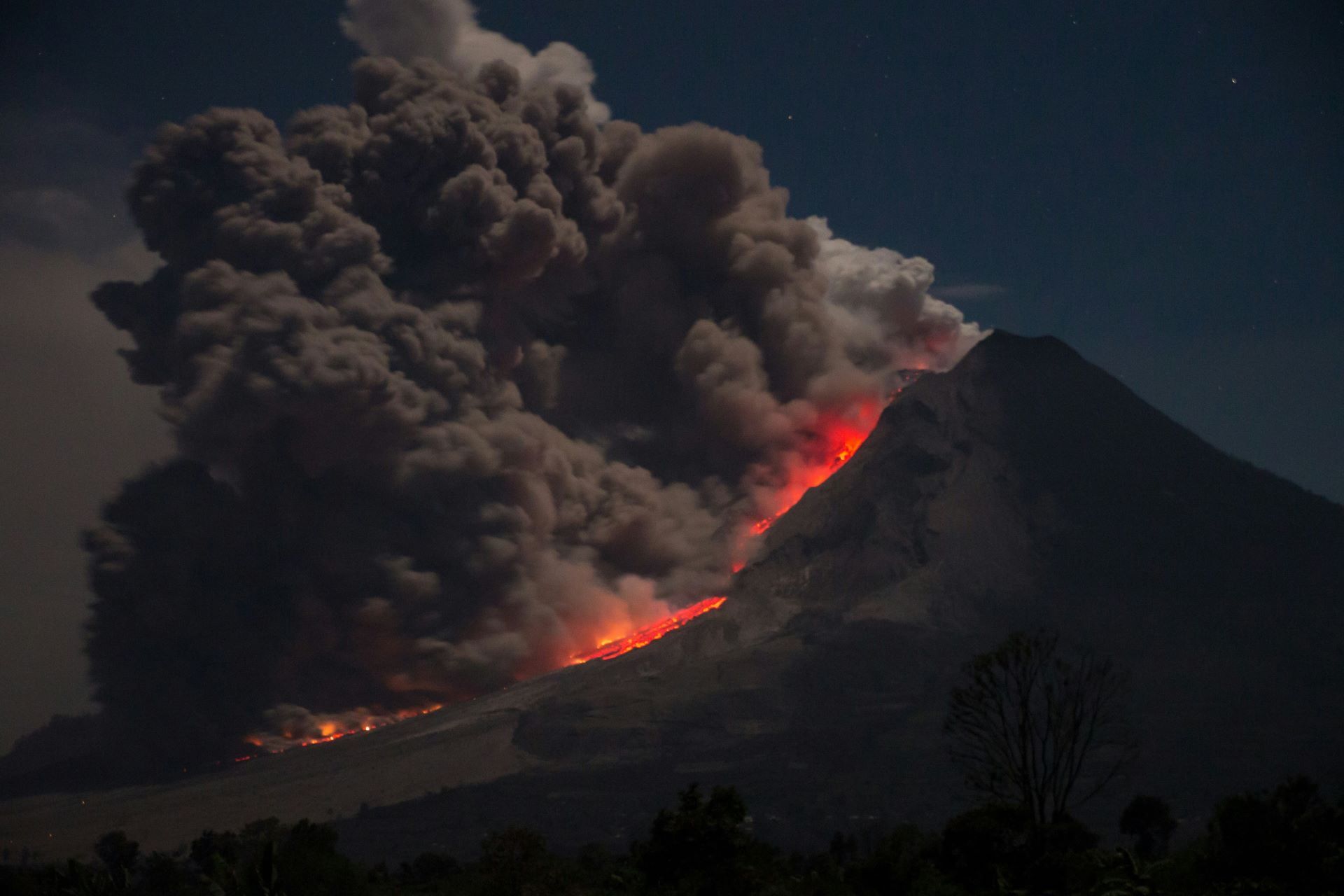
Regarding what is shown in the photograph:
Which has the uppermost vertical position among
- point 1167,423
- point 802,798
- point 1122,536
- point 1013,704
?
point 1167,423

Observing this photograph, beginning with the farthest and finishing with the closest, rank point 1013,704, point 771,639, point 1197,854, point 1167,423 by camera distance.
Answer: point 1167,423
point 771,639
point 1013,704
point 1197,854

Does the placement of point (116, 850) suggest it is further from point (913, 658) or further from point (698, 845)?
point (913, 658)

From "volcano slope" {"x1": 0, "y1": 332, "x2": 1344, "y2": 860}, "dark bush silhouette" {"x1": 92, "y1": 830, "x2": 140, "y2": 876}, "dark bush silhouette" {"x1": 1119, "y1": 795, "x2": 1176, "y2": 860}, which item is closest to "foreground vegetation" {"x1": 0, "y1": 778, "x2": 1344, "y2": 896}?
"dark bush silhouette" {"x1": 1119, "y1": 795, "x2": 1176, "y2": 860}

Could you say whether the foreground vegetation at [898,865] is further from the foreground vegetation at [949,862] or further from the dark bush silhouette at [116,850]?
the dark bush silhouette at [116,850]

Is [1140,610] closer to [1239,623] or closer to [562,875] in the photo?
[1239,623]

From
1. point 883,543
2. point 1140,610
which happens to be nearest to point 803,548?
point 883,543

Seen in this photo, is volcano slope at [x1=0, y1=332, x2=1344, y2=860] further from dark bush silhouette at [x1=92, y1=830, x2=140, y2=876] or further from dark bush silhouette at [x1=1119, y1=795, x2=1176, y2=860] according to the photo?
dark bush silhouette at [x1=1119, y1=795, x2=1176, y2=860]
